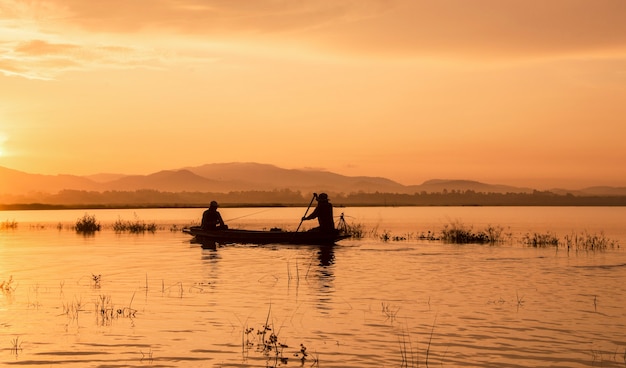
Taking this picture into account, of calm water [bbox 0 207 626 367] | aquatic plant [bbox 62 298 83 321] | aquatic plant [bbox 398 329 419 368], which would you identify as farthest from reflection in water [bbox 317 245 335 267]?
aquatic plant [bbox 398 329 419 368]

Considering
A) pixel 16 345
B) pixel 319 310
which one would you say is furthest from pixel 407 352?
pixel 16 345

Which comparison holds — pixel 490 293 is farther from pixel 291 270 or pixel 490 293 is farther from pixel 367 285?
pixel 291 270

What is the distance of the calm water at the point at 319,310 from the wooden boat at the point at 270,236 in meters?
4.18

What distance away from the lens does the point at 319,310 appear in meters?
19.2

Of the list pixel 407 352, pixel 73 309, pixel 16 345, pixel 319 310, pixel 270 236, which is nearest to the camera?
pixel 407 352

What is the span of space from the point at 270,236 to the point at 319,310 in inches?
863

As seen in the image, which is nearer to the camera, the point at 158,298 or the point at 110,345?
the point at 110,345

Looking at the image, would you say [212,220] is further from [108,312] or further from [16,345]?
[16,345]

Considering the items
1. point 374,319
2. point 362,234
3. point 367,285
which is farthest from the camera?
point 362,234

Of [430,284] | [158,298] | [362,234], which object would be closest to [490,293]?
[430,284]

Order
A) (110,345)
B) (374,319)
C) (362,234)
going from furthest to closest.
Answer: (362,234)
(374,319)
(110,345)

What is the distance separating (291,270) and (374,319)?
11.2 meters

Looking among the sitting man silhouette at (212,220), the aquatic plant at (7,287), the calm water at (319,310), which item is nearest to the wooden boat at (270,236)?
the sitting man silhouette at (212,220)

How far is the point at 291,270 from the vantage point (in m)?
28.7
